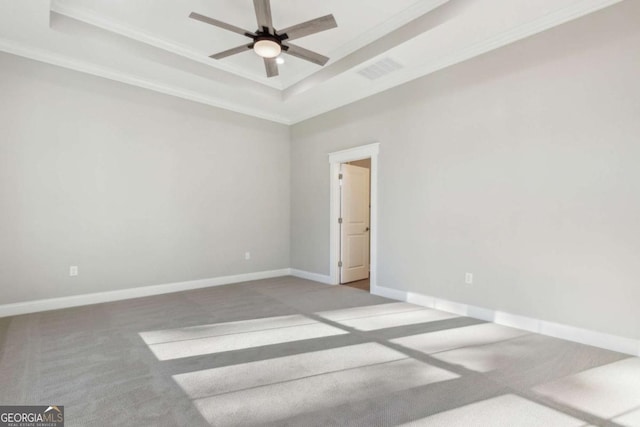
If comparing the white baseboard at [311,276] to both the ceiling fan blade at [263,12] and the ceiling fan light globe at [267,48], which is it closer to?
the ceiling fan light globe at [267,48]

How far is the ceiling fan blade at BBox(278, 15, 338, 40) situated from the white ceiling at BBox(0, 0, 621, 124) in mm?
559

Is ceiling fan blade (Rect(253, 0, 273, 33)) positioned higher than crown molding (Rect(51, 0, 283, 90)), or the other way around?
crown molding (Rect(51, 0, 283, 90))

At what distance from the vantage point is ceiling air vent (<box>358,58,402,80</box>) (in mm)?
3863

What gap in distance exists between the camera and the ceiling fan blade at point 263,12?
253 centimetres

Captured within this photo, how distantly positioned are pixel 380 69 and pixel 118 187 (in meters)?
3.89

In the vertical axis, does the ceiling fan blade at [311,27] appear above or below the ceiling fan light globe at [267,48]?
above

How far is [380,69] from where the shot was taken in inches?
159

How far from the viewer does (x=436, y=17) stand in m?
3.11

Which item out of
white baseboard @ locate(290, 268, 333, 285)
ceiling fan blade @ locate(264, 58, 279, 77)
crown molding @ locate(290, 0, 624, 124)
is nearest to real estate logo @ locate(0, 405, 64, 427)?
ceiling fan blade @ locate(264, 58, 279, 77)

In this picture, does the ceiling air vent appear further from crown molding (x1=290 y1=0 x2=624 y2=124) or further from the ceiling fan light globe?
the ceiling fan light globe

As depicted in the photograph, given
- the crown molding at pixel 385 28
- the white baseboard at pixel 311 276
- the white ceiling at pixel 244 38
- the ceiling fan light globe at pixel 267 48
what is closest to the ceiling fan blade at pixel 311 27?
the ceiling fan light globe at pixel 267 48

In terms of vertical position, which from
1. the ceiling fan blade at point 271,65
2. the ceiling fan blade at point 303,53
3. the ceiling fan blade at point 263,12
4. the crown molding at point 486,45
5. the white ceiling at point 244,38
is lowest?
the ceiling fan blade at point 271,65

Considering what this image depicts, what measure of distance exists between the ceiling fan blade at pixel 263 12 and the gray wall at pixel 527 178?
2189mm

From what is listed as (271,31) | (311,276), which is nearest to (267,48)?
(271,31)
